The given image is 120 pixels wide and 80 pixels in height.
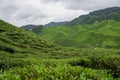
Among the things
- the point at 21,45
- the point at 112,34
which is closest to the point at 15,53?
the point at 21,45

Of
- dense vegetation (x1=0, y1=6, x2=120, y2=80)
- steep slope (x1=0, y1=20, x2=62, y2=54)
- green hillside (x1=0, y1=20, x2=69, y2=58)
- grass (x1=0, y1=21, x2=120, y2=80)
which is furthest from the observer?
steep slope (x1=0, y1=20, x2=62, y2=54)

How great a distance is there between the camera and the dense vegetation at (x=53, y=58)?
33.9ft

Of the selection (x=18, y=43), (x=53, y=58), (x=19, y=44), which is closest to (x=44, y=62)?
(x=53, y=58)

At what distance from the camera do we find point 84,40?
19225 centimetres

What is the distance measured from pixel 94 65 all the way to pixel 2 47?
3956cm

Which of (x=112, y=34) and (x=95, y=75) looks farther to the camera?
(x=112, y=34)

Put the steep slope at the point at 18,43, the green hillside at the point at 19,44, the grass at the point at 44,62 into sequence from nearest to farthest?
the grass at the point at 44,62 → the green hillside at the point at 19,44 → the steep slope at the point at 18,43

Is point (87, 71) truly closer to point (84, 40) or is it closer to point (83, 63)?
point (83, 63)

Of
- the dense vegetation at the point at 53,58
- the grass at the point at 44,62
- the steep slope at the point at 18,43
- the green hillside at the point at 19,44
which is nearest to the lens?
the grass at the point at 44,62

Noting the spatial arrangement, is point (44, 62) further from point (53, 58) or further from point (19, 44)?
point (19, 44)

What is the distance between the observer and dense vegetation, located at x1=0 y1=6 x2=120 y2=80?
10.3 meters

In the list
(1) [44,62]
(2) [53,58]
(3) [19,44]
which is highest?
(3) [19,44]

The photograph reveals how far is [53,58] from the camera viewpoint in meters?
61.5

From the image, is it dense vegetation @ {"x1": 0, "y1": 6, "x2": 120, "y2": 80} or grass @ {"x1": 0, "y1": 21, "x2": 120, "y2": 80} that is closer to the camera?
grass @ {"x1": 0, "y1": 21, "x2": 120, "y2": 80}
